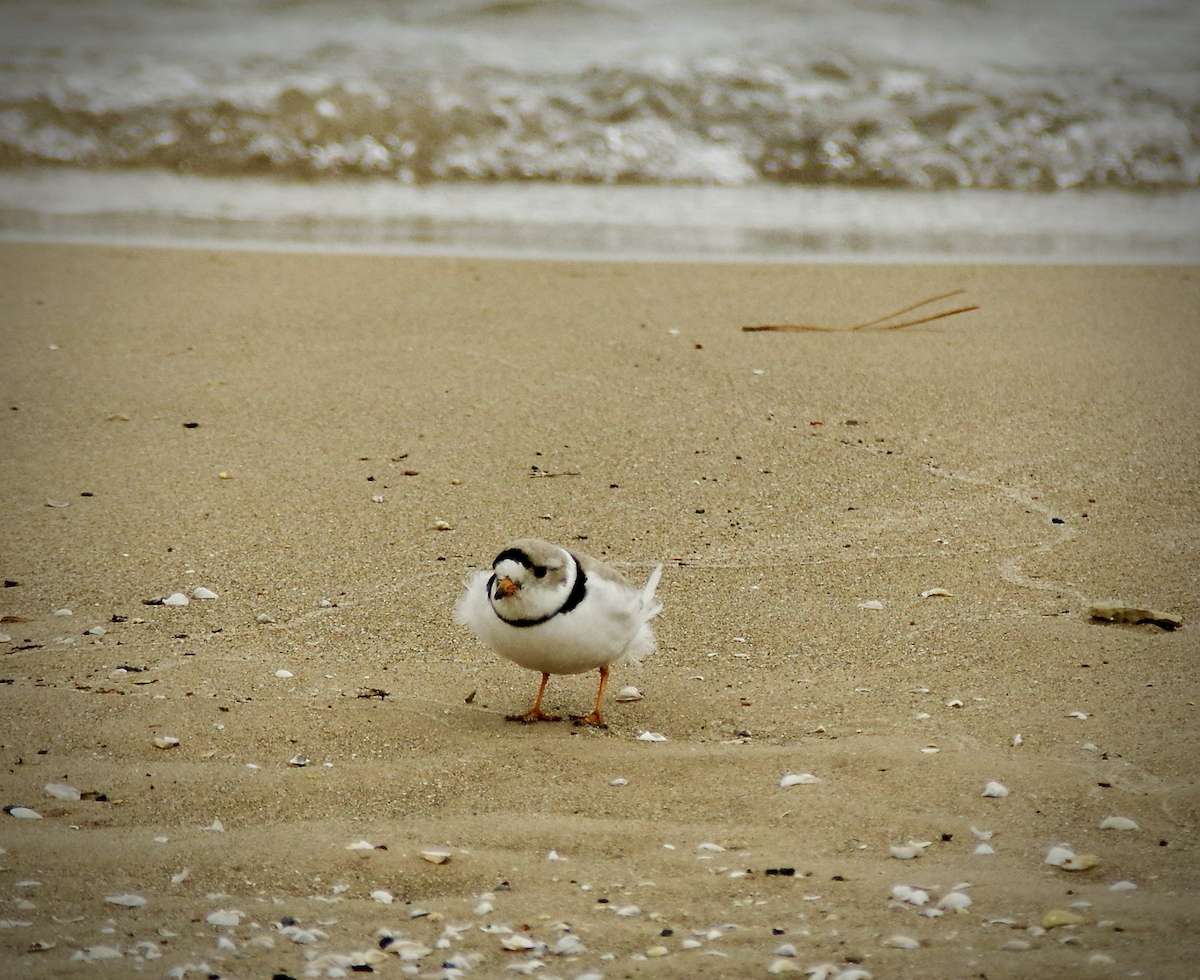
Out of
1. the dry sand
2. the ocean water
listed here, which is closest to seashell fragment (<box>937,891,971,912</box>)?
the dry sand

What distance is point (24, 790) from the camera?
11.1 feet

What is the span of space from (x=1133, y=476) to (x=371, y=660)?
3620 millimetres

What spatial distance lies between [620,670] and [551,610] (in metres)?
0.77

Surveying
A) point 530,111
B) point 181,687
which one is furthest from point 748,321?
point 530,111

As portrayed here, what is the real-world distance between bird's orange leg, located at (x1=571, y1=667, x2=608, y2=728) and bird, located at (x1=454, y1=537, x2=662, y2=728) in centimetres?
2

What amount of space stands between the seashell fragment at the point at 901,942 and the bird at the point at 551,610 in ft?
4.29

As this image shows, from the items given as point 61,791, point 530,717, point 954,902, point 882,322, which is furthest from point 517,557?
point 882,322

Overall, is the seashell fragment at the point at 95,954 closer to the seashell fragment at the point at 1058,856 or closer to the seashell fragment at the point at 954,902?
the seashell fragment at the point at 954,902

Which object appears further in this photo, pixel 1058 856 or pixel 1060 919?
pixel 1058 856

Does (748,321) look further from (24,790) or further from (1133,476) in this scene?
(24,790)

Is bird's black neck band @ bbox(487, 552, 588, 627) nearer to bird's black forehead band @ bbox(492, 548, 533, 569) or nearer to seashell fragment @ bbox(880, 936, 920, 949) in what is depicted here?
bird's black forehead band @ bbox(492, 548, 533, 569)

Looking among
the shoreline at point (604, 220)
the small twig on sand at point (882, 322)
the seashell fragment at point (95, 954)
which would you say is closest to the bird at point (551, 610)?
the seashell fragment at point (95, 954)

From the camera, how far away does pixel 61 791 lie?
11.1ft

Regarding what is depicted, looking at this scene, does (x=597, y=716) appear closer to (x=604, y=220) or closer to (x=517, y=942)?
(x=517, y=942)
